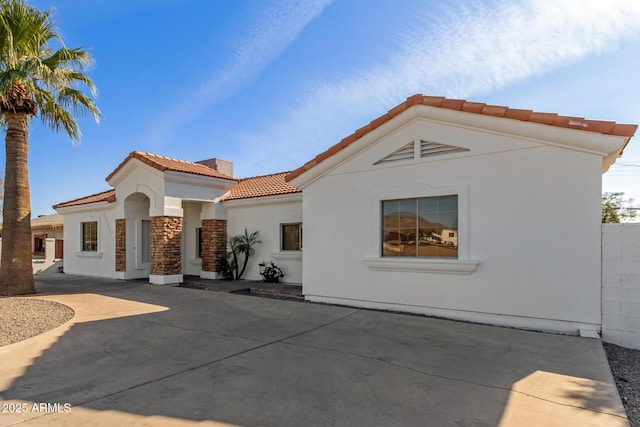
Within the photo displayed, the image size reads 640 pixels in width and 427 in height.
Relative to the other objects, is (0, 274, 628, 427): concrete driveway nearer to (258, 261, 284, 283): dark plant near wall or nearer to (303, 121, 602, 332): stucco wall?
(303, 121, 602, 332): stucco wall

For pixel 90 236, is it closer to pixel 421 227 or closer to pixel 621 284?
pixel 421 227

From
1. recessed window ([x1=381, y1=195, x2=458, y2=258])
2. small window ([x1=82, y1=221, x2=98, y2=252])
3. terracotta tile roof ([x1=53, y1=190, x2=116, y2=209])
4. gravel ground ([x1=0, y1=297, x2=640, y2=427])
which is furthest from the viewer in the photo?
terracotta tile roof ([x1=53, y1=190, x2=116, y2=209])

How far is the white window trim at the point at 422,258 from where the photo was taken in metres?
7.77

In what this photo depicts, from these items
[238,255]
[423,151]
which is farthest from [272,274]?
[423,151]

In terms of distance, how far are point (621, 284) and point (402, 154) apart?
4.96m

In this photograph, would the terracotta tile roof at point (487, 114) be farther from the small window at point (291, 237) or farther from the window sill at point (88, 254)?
the window sill at point (88, 254)

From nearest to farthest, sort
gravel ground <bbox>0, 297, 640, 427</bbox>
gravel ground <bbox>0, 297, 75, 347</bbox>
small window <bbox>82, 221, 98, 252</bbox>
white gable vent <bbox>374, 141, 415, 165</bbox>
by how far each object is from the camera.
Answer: gravel ground <bbox>0, 297, 640, 427</bbox> < gravel ground <bbox>0, 297, 75, 347</bbox> < white gable vent <bbox>374, 141, 415, 165</bbox> < small window <bbox>82, 221, 98, 252</bbox>

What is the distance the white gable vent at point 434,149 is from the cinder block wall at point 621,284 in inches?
124

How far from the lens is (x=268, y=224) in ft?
44.5

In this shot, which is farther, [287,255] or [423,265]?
[287,255]

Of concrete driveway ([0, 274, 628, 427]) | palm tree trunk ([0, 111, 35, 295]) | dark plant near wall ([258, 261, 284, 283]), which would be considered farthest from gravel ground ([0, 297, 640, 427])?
dark plant near wall ([258, 261, 284, 283])

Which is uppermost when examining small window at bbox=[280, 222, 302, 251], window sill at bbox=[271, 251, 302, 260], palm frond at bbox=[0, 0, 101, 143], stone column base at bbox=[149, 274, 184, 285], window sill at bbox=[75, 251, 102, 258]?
palm frond at bbox=[0, 0, 101, 143]

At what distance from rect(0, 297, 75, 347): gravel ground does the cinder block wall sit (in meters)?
10.5

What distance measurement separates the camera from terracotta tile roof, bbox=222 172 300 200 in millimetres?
13352
